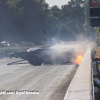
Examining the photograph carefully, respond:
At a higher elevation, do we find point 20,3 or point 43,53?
point 20,3

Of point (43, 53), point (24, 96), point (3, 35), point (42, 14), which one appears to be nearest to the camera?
point (24, 96)

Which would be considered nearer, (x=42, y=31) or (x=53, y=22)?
(x=42, y=31)

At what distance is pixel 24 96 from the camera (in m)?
8.43

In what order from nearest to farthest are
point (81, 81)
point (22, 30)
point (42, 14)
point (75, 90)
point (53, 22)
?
point (75, 90), point (81, 81), point (22, 30), point (42, 14), point (53, 22)

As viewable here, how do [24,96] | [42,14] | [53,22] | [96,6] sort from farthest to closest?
[53,22]
[42,14]
[96,6]
[24,96]

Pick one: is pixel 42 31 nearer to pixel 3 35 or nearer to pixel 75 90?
pixel 3 35

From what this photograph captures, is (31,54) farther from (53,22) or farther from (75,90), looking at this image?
(53,22)

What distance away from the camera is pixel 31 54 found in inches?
827

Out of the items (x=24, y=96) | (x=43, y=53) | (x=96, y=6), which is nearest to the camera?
(x=24, y=96)

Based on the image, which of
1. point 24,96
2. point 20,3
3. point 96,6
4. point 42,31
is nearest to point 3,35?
point 20,3

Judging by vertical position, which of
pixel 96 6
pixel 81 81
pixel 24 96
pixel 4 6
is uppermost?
pixel 4 6

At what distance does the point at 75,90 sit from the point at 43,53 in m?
14.5

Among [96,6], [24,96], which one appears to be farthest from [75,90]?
[96,6]

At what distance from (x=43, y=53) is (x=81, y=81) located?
1319 cm
